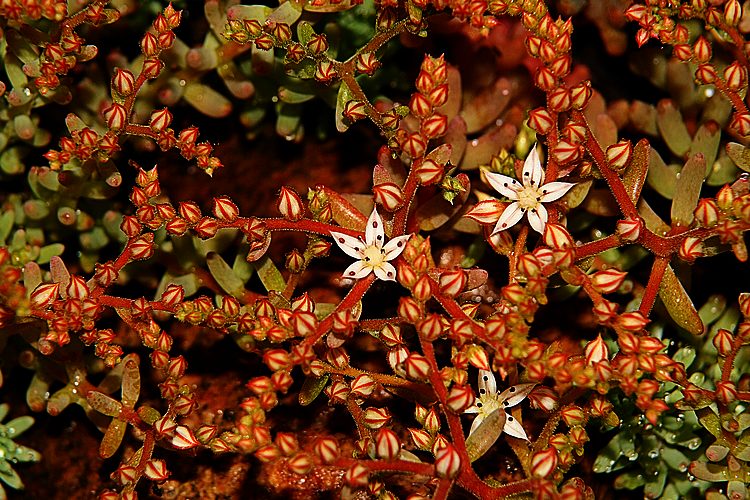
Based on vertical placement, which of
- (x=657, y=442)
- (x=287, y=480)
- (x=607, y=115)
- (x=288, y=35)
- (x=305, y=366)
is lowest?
(x=287, y=480)

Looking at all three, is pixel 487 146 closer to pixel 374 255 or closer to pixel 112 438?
pixel 374 255

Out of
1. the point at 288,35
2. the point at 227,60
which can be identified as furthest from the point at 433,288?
the point at 227,60

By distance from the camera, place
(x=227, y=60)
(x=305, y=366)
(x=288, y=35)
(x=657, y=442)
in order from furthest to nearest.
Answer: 1. (x=227, y=60)
2. (x=657, y=442)
3. (x=288, y=35)
4. (x=305, y=366)

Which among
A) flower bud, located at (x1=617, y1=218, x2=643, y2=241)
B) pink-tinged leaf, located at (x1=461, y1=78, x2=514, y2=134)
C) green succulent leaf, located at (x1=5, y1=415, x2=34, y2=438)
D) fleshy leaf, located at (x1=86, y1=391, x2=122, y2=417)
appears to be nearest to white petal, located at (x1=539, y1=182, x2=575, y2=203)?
flower bud, located at (x1=617, y1=218, x2=643, y2=241)

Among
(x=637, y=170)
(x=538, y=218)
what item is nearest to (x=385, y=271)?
(x=538, y=218)

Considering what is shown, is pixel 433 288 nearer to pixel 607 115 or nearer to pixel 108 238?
pixel 607 115

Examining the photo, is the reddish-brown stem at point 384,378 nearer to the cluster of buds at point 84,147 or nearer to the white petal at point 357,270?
the white petal at point 357,270
